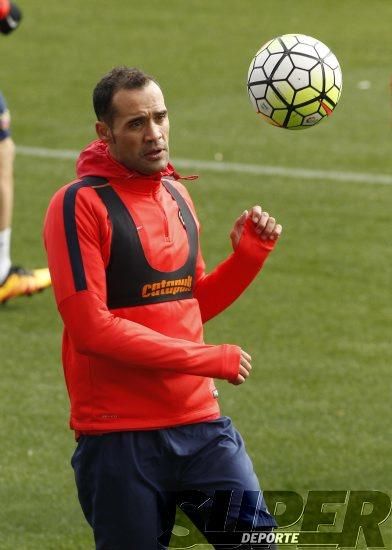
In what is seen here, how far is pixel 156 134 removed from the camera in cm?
536

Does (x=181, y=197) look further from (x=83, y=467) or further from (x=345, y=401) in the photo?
(x=345, y=401)

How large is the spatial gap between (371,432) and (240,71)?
11.3 meters

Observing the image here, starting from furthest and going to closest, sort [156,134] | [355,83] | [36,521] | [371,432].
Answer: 1. [355,83]
2. [371,432]
3. [36,521]
4. [156,134]

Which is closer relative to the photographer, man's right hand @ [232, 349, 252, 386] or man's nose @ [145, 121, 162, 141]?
man's right hand @ [232, 349, 252, 386]

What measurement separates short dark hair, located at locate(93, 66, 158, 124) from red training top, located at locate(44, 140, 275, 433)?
15 centimetres

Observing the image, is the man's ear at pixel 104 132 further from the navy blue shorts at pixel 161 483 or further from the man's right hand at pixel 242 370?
the navy blue shorts at pixel 161 483

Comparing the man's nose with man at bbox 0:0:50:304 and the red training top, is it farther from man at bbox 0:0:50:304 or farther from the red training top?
man at bbox 0:0:50:304

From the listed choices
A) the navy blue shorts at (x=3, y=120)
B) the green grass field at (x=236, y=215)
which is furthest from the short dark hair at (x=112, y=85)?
the navy blue shorts at (x=3, y=120)

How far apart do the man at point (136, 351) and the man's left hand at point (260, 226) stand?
38cm

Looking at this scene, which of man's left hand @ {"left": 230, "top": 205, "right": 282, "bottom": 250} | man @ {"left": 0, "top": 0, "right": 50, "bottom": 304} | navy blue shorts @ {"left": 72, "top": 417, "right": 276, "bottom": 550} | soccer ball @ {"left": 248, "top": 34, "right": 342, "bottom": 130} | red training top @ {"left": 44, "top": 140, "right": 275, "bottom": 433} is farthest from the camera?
man @ {"left": 0, "top": 0, "right": 50, "bottom": 304}

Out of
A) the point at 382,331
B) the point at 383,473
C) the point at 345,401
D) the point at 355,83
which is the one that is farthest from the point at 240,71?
the point at 383,473

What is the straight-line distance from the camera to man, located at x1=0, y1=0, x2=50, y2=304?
10914 millimetres

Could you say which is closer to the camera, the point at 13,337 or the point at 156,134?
the point at 156,134

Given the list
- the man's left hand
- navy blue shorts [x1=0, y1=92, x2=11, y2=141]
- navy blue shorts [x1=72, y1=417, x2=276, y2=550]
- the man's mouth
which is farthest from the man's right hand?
navy blue shorts [x1=0, y1=92, x2=11, y2=141]
